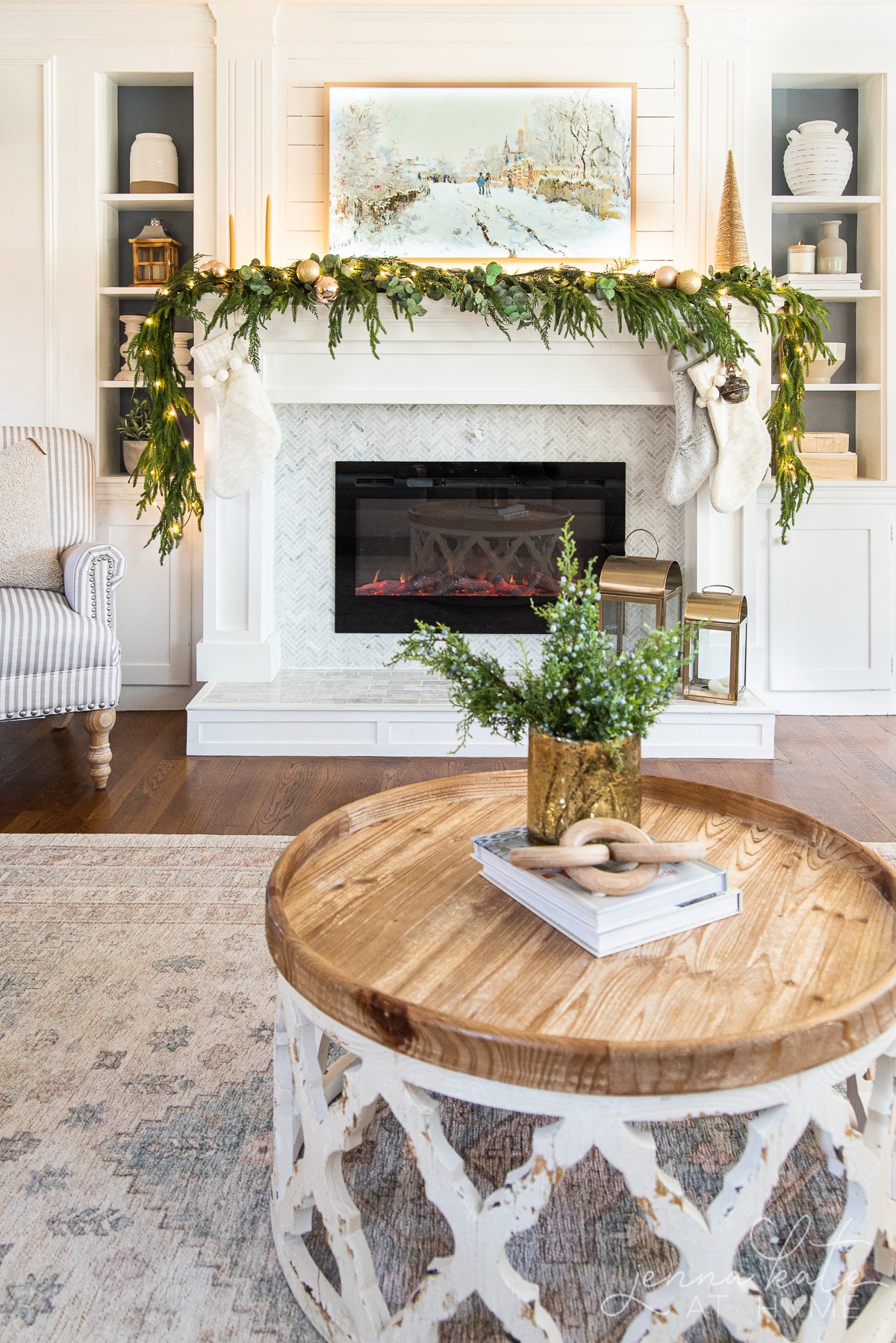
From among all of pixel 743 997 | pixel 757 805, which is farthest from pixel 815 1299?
pixel 757 805

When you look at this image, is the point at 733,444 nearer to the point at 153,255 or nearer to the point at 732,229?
the point at 732,229

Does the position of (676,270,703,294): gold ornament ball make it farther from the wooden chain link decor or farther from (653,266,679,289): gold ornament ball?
the wooden chain link decor

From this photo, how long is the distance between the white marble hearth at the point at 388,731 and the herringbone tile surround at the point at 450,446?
78 centimetres

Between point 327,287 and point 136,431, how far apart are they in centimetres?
103

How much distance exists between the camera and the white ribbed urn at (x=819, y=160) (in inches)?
155

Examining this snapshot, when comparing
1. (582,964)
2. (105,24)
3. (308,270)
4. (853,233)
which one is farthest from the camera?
(853,233)

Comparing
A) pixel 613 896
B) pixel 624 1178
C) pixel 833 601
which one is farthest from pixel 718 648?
pixel 624 1178

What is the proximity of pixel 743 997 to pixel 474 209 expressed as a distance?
11.2 feet

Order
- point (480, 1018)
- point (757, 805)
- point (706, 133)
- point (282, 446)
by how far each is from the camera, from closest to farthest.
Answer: point (480, 1018), point (757, 805), point (706, 133), point (282, 446)

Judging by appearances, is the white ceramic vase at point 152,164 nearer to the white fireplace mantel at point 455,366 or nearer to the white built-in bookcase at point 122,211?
the white built-in bookcase at point 122,211

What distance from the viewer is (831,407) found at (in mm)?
4258

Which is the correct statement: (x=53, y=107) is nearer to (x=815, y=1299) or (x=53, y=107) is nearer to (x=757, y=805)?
(x=757, y=805)

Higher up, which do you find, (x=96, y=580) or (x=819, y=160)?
(x=819, y=160)

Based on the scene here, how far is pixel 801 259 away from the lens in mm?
3992
